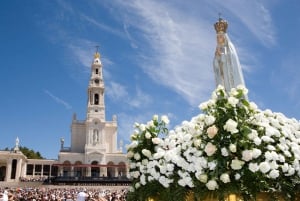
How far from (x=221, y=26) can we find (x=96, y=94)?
63511 millimetres

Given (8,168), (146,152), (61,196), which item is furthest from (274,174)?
(8,168)

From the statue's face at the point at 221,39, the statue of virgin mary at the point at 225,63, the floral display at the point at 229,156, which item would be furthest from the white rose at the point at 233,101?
the statue's face at the point at 221,39

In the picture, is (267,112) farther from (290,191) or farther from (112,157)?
(112,157)

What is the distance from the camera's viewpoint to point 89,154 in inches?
2830

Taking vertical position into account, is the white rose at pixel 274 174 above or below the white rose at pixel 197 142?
below

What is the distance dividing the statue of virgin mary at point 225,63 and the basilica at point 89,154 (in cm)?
5284

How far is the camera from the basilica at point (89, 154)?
2707 inches

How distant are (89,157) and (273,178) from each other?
68.4 m

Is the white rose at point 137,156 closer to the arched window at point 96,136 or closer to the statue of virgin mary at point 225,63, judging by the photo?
the statue of virgin mary at point 225,63

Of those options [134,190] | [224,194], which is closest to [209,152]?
[224,194]

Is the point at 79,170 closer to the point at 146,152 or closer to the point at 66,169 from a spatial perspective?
the point at 66,169

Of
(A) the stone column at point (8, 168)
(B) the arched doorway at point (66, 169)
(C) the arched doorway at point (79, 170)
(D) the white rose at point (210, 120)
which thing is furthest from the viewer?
(C) the arched doorway at point (79, 170)

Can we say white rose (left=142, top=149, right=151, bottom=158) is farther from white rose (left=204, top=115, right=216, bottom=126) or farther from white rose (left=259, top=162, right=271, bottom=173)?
white rose (left=259, top=162, right=271, bottom=173)

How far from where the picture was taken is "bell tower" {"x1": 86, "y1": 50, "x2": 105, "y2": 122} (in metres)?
76.9
